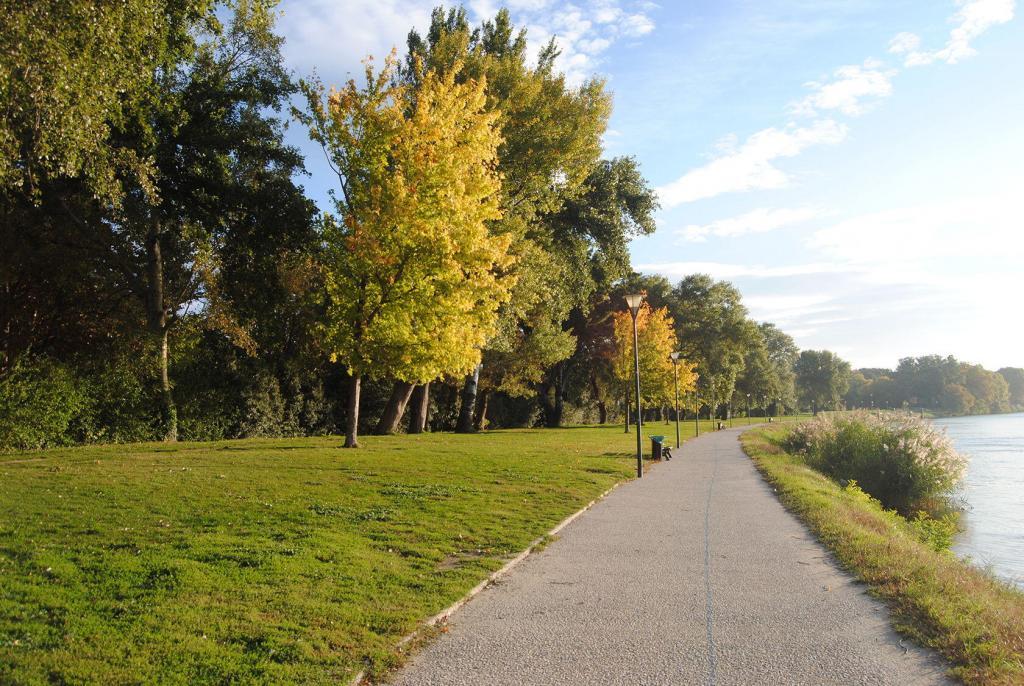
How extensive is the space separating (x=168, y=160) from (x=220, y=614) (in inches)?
756

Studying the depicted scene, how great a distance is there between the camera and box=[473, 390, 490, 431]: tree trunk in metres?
40.4

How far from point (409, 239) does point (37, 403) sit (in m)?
10.9

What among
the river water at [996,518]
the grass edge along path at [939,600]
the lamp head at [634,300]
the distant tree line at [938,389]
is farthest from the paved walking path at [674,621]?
the distant tree line at [938,389]

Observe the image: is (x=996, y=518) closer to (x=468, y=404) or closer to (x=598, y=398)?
(x=468, y=404)

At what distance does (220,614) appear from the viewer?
18.0 feet

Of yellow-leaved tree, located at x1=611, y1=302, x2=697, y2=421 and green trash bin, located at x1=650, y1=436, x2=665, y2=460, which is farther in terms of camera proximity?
yellow-leaved tree, located at x1=611, y1=302, x2=697, y2=421

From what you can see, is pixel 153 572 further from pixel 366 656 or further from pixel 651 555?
pixel 651 555

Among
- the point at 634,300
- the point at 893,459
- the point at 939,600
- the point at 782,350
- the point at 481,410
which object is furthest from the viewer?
the point at 782,350

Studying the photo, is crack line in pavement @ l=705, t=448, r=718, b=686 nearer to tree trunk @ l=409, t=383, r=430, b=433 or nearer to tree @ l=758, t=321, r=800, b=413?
tree trunk @ l=409, t=383, r=430, b=433

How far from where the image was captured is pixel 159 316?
70.4 feet

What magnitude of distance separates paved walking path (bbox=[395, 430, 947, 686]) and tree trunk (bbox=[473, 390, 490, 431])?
30539 mm

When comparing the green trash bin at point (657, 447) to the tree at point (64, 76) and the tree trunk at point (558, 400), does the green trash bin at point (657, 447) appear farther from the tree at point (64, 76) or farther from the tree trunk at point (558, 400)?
the tree trunk at point (558, 400)

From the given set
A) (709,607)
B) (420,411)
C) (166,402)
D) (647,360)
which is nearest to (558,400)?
(647,360)

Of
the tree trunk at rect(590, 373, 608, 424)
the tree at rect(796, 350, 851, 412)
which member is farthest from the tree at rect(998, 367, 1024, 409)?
the tree trunk at rect(590, 373, 608, 424)
